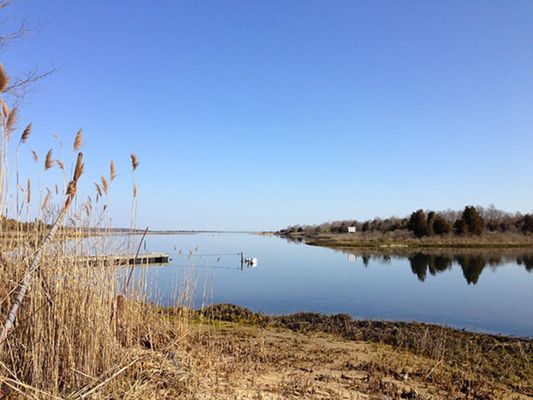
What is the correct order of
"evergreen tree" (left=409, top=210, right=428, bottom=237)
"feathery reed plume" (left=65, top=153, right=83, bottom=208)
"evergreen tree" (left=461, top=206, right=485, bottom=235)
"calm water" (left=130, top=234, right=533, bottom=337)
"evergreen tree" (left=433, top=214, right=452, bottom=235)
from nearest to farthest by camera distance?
1. "feathery reed plume" (left=65, top=153, right=83, bottom=208)
2. "calm water" (left=130, top=234, right=533, bottom=337)
3. "evergreen tree" (left=461, top=206, right=485, bottom=235)
4. "evergreen tree" (left=433, top=214, right=452, bottom=235)
5. "evergreen tree" (left=409, top=210, right=428, bottom=237)

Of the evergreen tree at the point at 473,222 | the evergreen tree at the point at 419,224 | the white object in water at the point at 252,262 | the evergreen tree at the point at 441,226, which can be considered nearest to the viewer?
the white object in water at the point at 252,262

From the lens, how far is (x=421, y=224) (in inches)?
2277

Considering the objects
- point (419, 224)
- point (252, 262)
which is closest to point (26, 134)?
point (252, 262)

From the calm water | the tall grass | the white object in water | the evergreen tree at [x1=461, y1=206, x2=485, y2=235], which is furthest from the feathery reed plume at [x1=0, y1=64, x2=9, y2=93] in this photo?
the evergreen tree at [x1=461, y1=206, x2=485, y2=235]

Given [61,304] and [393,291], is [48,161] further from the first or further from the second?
[393,291]

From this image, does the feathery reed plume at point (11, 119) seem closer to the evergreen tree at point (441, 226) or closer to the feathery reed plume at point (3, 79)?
the feathery reed plume at point (3, 79)

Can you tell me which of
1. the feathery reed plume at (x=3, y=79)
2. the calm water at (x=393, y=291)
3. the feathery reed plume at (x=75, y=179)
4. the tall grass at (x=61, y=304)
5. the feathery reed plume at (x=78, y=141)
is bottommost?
the calm water at (x=393, y=291)

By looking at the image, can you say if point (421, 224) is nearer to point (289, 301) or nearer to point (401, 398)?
point (289, 301)

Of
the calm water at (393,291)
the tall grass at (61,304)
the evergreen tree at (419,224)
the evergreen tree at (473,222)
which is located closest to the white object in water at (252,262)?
the calm water at (393,291)

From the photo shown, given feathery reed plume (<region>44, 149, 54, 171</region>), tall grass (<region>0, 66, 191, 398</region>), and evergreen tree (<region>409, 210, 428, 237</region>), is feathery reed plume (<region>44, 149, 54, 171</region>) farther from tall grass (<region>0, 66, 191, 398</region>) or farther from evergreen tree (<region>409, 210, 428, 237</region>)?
evergreen tree (<region>409, 210, 428, 237</region>)

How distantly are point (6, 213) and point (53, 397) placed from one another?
5.32 ft

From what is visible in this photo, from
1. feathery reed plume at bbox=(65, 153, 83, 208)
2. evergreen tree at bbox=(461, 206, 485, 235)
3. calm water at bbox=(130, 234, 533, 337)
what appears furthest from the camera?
evergreen tree at bbox=(461, 206, 485, 235)

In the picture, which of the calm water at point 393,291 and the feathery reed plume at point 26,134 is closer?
the feathery reed plume at point 26,134

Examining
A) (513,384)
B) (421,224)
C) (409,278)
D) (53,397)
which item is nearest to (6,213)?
(53,397)
